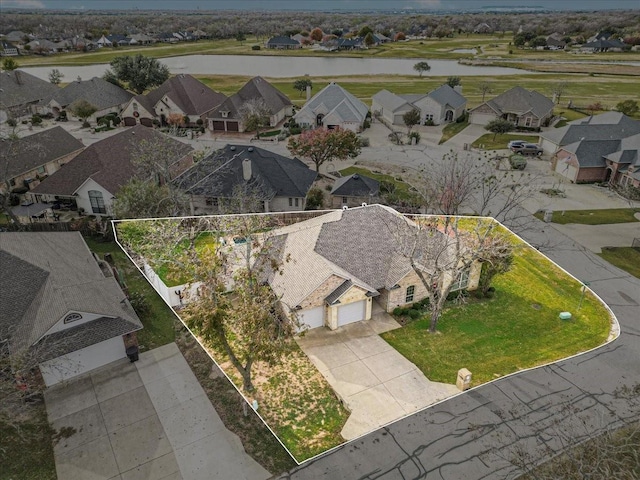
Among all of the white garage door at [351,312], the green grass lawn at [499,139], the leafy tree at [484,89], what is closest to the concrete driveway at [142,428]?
the white garage door at [351,312]

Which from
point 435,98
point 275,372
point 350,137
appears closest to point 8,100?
point 350,137

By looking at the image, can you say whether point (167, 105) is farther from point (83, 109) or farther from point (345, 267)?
point (345, 267)

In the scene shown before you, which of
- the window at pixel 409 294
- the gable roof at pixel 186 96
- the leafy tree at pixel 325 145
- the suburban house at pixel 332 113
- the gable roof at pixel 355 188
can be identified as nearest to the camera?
the window at pixel 409 294

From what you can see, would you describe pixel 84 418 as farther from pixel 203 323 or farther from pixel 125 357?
pixel 203 323

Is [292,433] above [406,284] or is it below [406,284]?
below

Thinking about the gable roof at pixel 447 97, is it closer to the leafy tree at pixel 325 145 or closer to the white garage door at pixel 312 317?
the leafy tree at pixel 325 145

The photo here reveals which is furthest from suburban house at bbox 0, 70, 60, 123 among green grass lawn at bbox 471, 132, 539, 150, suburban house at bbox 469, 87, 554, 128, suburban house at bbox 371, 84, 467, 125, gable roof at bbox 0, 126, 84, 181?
suburban house at bbox 469, 87, 554, 128

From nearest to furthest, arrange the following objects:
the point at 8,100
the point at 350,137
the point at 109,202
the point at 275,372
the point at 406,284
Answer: the point at 275,372, the point at 406,284, the point at 109,202, the point at 350,137, the point at 8,100
